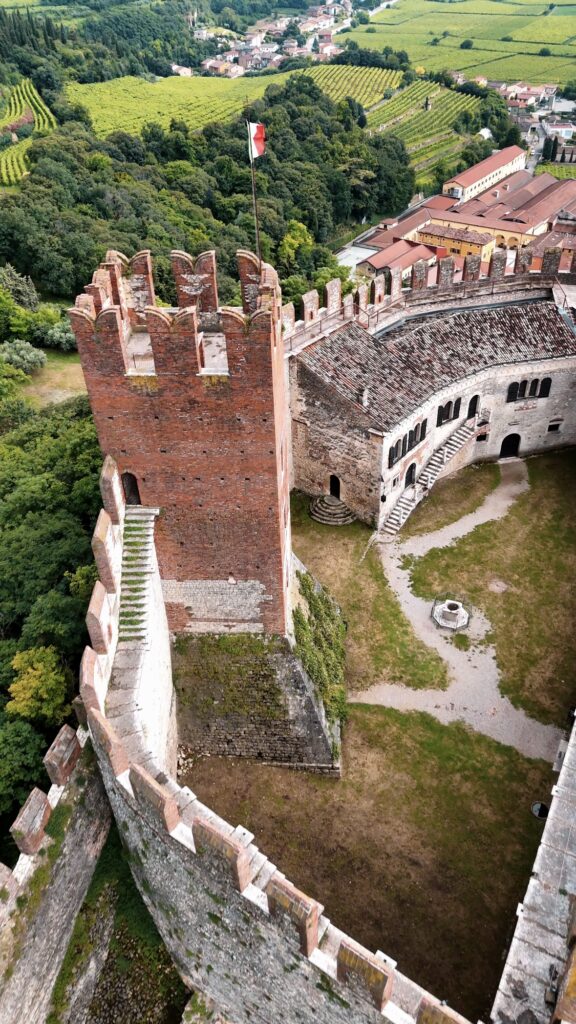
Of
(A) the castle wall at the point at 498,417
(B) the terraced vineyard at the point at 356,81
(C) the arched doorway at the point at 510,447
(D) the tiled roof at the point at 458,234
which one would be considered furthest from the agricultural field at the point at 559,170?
(C) the arched doorway at the point at 510,447

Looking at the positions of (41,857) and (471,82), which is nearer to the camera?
(41,857)

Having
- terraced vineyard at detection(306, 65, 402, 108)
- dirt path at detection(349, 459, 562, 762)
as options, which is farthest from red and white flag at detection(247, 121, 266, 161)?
terraced vineyard at detection(306, 65, 402, 108)

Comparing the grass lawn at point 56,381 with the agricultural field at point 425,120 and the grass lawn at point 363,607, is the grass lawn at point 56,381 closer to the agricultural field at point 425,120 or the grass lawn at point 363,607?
the grass lawn at point 363,607

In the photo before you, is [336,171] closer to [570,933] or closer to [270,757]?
[270,757]

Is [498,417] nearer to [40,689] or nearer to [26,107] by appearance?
[40,689]

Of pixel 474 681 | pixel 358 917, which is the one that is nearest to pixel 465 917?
pixel 358 917
